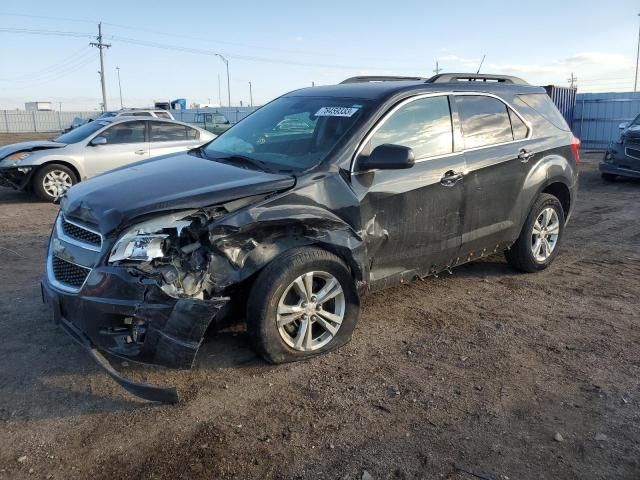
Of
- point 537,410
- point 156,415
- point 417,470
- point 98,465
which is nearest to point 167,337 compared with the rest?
point 156,415

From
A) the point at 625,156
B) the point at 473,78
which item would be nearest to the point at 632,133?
the point at 625,156

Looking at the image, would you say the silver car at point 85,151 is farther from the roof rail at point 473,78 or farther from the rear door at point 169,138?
the roof rail at point 473,78

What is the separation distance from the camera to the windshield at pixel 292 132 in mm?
4137

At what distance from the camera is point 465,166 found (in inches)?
184

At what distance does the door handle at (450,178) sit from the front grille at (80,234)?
2672 mm

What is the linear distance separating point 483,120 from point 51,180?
8.13 meters

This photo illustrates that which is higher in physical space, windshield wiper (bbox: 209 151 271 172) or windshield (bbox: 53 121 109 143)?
windshield (bbox: 53 121 109 143)

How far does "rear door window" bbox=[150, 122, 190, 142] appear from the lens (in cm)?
1088

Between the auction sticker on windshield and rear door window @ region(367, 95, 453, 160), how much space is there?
0.93 feet

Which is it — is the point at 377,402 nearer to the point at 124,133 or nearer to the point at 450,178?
the point at 450,178

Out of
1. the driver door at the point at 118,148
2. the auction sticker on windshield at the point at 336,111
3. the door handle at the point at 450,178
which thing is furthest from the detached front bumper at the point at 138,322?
the driver door at the point at 118,148

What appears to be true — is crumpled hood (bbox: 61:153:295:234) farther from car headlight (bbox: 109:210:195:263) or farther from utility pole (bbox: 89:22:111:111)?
utility pole (bbox: 89:22:111:111)

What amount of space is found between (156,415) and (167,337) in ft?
1.54

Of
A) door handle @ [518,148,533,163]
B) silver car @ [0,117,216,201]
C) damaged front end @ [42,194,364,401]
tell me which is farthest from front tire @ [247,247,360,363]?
silver car @ [0,117,216,201]
